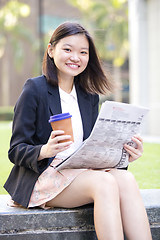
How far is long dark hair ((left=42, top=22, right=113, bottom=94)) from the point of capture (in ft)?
7.81

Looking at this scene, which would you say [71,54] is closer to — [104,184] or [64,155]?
[64,155]

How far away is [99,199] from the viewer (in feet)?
6.76

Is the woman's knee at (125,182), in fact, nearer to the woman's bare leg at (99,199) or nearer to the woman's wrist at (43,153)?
the woman's bare leg at (99,199)

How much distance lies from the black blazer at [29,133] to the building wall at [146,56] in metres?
8.18

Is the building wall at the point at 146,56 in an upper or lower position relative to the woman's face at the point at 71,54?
lower

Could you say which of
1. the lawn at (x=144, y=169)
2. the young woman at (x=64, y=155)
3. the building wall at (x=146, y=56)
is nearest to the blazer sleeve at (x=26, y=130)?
the young woman at (x=64, y=155)

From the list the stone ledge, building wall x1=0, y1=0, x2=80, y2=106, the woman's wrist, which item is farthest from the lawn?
building wall x1=0, y1=0, x2=80, y2=106

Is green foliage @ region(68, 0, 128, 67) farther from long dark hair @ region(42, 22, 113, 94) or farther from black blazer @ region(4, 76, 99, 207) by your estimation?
black blazer @ region(4, 76, 99, 207)

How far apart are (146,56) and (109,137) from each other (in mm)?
9160

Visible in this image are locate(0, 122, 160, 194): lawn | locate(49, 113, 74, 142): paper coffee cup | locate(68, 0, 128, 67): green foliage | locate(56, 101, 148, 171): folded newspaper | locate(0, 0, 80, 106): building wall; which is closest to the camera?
locate(49, 113, 74, 142): paper coffee cup

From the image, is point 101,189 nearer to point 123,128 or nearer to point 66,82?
point 123,128

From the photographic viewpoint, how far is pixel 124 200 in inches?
84.1

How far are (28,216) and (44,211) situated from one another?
0.31 ft

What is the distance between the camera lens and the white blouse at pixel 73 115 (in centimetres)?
241
